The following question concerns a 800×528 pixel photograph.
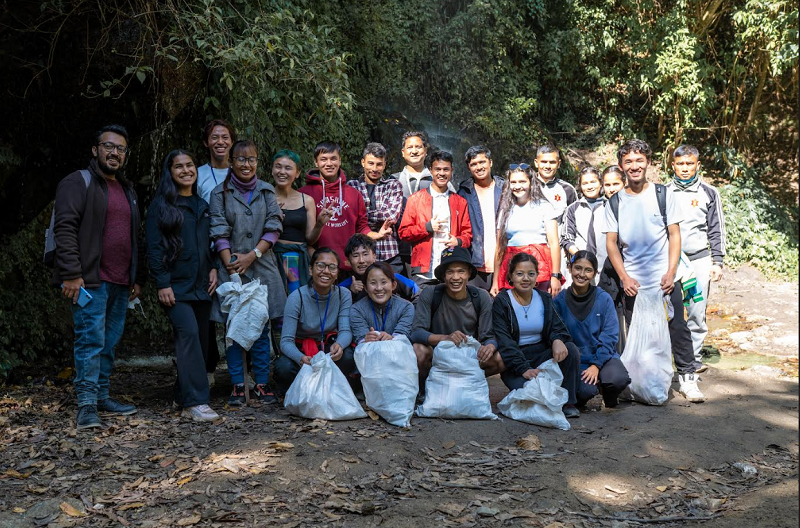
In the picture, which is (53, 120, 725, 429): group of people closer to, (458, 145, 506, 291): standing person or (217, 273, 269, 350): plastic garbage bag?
(458, 145, 506, 291): standing person

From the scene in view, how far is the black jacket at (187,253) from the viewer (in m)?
4.86

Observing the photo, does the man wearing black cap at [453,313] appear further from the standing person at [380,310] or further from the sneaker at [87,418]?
the sneaker at [87,418]

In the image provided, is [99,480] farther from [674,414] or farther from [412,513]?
[674,414]

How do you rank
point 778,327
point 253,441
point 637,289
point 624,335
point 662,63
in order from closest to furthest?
point 253,441, point 637,289, point 624,335, point 778,327, point 662,63

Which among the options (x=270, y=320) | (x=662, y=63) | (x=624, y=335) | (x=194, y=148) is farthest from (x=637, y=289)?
(x=662, y=63)

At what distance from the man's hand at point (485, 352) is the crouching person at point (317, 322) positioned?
909 millimetres

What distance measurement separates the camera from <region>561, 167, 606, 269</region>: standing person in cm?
614

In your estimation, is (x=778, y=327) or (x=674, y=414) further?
(x=778, y=327)

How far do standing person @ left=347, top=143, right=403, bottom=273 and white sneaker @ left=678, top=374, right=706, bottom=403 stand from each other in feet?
7.86

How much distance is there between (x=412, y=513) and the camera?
11.3 ft

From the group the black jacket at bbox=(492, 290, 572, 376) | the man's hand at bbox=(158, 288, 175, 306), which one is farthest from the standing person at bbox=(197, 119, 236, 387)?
the black jacket at bbox=(492, 290, 572, 376)

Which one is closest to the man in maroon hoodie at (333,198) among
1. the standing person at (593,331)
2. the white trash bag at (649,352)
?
the standing person at (593,331)

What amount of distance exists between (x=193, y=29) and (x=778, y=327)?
7.41m

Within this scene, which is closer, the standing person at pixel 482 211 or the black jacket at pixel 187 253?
the black jacket at pixel 187 253
